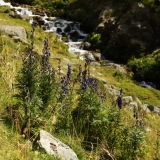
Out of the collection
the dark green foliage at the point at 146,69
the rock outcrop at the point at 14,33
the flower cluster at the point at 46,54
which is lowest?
the dark green foliage at the point at 146,69

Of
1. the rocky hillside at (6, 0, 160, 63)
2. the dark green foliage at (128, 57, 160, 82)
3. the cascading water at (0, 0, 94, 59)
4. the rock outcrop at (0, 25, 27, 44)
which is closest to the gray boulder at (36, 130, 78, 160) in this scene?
the rock outcrop at (0, 25, 27, 44)

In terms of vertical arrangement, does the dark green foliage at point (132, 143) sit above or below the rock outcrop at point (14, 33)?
below

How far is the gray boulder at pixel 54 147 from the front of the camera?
5.05 metres

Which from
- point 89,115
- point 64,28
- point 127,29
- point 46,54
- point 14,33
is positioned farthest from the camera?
point 64,28

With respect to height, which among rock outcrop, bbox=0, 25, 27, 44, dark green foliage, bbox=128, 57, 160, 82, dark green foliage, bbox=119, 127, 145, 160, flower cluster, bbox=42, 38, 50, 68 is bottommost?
dark green foliage, bbox=128, 57, 160, 82

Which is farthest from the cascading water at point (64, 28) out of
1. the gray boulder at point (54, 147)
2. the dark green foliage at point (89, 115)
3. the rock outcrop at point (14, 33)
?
the gray boulder at point (54, 147)

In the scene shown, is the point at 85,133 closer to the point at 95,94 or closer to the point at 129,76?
the point at 95,94

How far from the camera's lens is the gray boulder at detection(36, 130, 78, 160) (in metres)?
5.05

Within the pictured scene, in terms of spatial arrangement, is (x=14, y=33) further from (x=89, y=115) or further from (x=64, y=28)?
(x=64, y=28)

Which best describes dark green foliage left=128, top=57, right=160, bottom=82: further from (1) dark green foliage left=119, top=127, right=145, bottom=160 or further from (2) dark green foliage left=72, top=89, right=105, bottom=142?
(1) dark green foliage left=119, top=127, right=145, bottom=160

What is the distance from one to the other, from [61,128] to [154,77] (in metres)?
14.2

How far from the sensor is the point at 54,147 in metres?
5.21

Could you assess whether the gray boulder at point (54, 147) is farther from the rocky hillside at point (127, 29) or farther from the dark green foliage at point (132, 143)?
the rocky hillside at point (127, 29)

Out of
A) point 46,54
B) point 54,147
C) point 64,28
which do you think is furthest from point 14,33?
point 64,28
